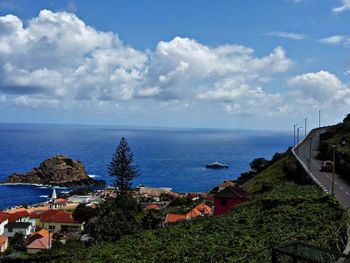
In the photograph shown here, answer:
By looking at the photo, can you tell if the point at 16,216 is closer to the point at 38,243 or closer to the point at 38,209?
the point at 38,209

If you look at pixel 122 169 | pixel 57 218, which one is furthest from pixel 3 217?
pixel 122 169

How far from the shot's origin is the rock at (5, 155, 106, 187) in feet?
363

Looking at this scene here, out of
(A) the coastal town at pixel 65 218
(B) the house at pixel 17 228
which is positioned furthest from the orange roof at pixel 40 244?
(B) the house at pixel 17 228

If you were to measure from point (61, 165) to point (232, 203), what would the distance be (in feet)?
278

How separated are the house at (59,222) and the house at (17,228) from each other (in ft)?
8.36

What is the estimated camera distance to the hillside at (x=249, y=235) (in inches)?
618

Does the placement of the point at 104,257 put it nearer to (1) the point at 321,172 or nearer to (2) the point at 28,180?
(1) the point at 321,172

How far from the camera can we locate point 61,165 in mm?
111688

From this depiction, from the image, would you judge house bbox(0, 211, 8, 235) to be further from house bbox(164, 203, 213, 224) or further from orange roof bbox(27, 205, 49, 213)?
house bbox(164, 203, 213, 224)

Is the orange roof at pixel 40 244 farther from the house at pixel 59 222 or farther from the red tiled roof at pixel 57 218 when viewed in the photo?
the red tiled roof at pixel 57 218

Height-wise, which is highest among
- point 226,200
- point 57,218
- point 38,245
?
point 226,200

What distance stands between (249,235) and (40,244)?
30971 mm

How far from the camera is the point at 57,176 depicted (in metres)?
112

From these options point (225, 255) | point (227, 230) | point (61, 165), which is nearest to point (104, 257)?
point (227, 230)
